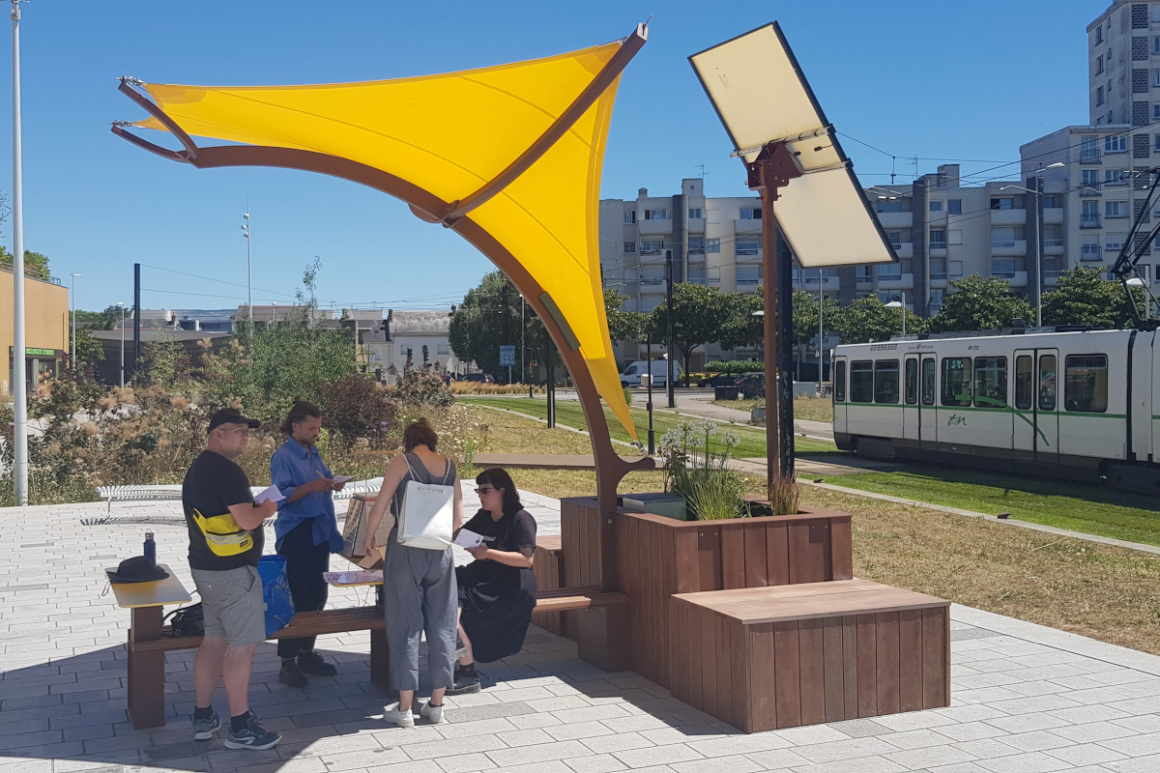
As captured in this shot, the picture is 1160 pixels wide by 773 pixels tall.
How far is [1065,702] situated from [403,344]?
114 meters

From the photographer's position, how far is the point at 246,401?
66.0 feet

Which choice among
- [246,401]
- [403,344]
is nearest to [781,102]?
[246,401]

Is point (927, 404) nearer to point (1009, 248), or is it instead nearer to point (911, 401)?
point (911, 401)

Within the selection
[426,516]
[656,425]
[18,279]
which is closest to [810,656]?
[426,516]

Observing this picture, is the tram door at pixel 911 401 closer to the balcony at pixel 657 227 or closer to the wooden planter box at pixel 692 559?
the wooden planter box at pixel 692 559

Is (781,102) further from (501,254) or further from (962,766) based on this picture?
(962,766)

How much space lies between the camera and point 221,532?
518 centimetres

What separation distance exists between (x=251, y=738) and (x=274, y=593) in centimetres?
81

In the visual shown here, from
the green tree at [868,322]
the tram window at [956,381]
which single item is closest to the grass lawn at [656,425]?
the tram window at [956,381]

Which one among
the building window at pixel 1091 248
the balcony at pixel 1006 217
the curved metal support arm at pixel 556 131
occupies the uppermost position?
the balcony at pixel 1006 217

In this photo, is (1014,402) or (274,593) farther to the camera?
(1014,402)

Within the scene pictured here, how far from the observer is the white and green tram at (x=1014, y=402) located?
17469 mm

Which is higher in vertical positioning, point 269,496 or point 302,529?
point 269,496

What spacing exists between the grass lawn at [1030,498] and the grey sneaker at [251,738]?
11056mm
